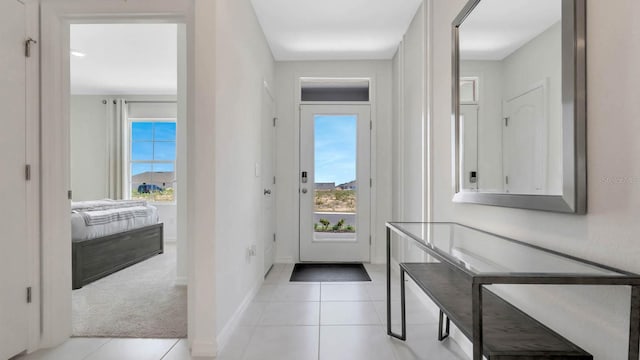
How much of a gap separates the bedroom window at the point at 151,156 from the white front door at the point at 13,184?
4.36 metres

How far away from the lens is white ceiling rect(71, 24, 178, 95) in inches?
138

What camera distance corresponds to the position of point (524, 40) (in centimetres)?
134

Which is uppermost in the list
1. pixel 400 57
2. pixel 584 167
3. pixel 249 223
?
pixel 400 57

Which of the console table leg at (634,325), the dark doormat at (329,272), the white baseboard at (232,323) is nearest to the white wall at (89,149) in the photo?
the dark doormat at (329,272)

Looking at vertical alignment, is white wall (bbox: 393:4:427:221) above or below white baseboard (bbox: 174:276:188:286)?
above

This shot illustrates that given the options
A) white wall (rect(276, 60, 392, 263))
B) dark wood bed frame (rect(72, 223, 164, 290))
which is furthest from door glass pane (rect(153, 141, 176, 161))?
white wall (rect(276, 60, 392, 263))

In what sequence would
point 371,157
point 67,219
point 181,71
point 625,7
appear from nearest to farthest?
point 625,7, point 67,219, point 181,71, point 371,157

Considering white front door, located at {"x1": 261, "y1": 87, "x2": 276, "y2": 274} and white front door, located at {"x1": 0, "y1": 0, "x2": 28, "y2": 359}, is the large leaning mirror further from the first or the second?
white front door, located at {"x1": 0, "y1": 0, "x2": 28, "y2": 359}

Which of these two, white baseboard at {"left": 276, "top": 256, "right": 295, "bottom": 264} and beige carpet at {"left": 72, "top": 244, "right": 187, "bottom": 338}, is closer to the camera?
beige carpet at {"left": 72, "top": 244, "right": 187, "bottom": 338}

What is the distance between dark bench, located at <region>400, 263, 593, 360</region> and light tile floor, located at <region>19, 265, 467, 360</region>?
0.55 metres

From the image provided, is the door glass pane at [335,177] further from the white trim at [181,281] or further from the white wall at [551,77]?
the white wall at [551,77]

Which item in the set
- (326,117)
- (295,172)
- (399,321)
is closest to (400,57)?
(326,117)

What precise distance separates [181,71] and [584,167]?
3.31 m

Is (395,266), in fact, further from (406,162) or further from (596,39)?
(596,39)
